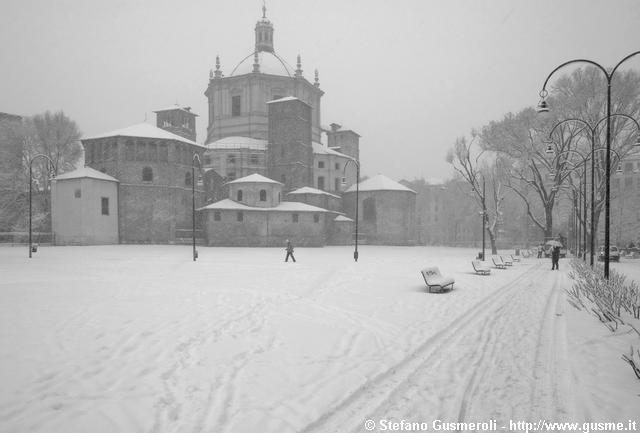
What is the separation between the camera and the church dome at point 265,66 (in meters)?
56.0

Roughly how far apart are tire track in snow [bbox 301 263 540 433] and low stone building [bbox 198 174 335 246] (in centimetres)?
3455

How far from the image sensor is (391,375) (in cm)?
555

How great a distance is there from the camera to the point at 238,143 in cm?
5272

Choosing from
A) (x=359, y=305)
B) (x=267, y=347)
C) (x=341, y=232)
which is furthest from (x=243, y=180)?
(x=267, y=347)

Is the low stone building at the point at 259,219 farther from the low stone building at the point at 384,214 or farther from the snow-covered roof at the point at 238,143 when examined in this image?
the low stone building at the point at 384,214

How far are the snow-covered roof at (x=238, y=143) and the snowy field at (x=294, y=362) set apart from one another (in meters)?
42.5

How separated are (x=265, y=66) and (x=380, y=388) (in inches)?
2242

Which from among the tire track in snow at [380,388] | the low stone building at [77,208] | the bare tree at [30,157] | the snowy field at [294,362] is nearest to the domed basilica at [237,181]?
the low stone building at [77,208]

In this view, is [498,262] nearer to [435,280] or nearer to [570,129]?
[435,280]

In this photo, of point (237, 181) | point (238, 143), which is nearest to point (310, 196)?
point (237, 181)

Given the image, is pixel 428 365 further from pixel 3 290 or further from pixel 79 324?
pixel 3 290

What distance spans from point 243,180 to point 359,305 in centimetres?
3442

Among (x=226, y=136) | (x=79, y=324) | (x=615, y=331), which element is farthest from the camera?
(x=226, y=136)

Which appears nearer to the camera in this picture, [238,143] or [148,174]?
[148,174]
